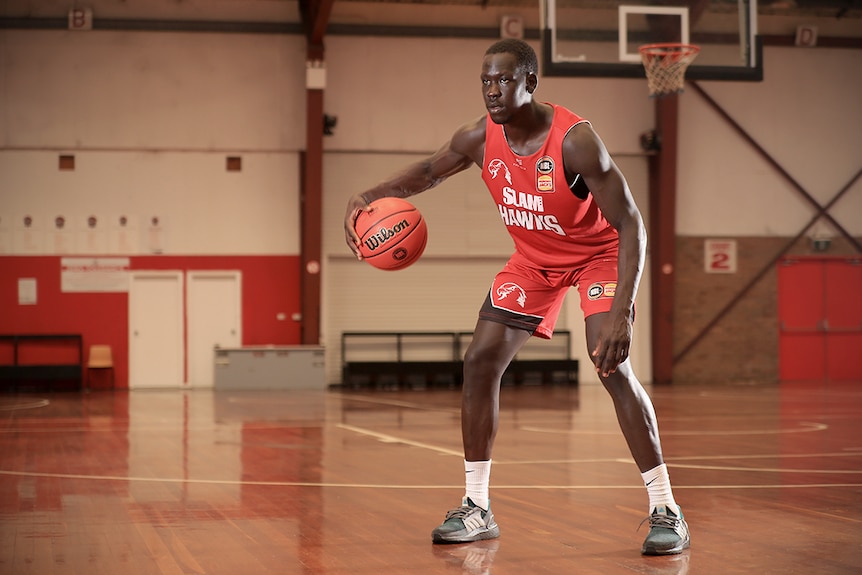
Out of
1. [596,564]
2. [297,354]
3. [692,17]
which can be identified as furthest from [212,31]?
[596,564]

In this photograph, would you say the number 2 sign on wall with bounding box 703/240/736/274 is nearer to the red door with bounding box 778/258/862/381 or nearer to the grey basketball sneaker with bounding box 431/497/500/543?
the red door with bounding box 778/258/862/381

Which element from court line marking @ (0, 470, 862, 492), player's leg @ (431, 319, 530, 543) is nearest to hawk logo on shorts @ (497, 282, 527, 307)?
player's leg @ (431, 319, 530, 543)

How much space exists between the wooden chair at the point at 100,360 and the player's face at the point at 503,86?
15.3 meters

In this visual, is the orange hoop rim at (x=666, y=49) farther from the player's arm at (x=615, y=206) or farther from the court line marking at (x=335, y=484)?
the player's arm at (x=615, y=206)

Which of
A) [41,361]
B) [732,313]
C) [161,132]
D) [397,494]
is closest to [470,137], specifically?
[397,494]

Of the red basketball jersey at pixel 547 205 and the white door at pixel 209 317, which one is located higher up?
the red basketball jersey at pixel 547 205

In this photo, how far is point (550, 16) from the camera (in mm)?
13414

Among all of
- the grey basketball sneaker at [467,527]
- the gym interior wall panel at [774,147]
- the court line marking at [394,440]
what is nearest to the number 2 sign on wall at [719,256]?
the gym interior wall panel at [774,147]

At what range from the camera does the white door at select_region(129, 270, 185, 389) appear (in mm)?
18438

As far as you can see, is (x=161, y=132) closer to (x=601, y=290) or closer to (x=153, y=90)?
(x=153, y=90)

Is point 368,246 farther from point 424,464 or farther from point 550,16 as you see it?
point 550,16

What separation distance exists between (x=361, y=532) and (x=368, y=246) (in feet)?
3.94

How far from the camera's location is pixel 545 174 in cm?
401

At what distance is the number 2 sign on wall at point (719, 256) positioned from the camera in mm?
19844
